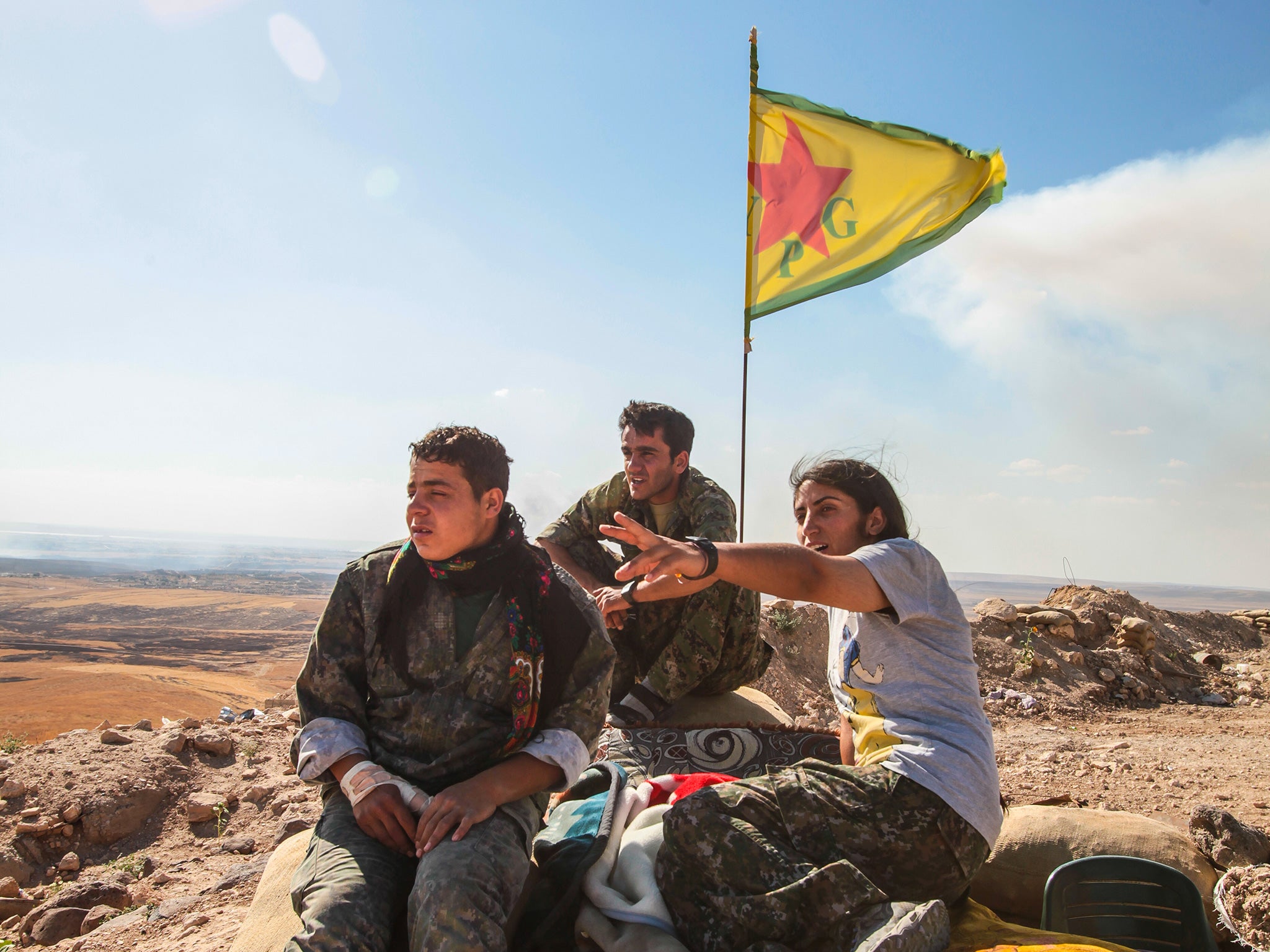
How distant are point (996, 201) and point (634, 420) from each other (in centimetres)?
379

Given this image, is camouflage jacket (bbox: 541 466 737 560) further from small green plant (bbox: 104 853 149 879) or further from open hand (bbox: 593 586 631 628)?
small green plant (bbox: 104 853 149 879)

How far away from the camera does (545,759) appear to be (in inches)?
91.7

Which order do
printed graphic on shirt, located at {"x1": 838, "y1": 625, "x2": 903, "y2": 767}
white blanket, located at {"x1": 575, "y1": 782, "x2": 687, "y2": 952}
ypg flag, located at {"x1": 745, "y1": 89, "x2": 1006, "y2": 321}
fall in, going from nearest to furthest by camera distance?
white blanket, located at {"x1": 575, "y1": 782, "x2": 687, "y2": 952} < printed graphic on shirt, located at {"x1": 838, "y1": 625, "x2": 903, "y2": 767} < ypg flag, located at {"x1": 745, "y1": 89, "x2": 1006, "y2": 321}

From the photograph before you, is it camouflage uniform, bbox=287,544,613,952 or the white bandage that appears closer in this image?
camouflage uniform, bbox=287,544,613,952

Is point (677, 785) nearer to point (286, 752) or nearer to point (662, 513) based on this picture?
point (662, 513)

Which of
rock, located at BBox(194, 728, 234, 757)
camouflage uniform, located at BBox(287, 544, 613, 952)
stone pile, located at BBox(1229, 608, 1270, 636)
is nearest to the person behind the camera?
camouflage uniform, located at BBox(287, 544, 613, 952)

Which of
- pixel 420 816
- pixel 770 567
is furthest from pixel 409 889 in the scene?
pixel 770 567

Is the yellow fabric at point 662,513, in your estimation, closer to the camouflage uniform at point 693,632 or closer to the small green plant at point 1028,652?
the camouflage uniform at point 693,632

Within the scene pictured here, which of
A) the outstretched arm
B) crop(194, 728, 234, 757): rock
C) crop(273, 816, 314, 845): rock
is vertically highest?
the outstretched arm

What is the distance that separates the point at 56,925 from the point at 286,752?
1873 millimetres

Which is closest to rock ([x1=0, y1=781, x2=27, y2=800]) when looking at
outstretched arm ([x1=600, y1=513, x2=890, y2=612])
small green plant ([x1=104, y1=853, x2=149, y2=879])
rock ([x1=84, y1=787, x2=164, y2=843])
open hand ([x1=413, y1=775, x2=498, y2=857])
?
rock ([x1=84, y1=787, x2=164, y2=843])

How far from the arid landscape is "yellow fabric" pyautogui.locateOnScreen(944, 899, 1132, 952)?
66.4 inches

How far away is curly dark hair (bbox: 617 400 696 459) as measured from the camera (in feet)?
14.8

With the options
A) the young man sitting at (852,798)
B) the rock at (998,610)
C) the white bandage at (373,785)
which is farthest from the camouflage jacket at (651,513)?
the rock at (998,610)
